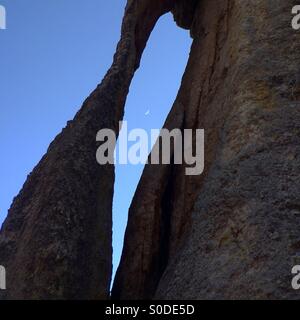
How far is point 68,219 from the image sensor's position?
887 cm

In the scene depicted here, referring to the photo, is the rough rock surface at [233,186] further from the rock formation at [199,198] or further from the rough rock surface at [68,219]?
the rough rock surface at [68,219]

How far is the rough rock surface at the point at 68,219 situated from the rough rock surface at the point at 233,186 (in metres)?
1.03

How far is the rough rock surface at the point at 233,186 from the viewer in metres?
6.78

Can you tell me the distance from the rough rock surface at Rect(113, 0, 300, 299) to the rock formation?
2 centimetres

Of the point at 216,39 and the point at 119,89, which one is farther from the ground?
the point at 216,39

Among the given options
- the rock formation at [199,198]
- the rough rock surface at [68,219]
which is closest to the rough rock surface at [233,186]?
the rock formation at [199,198]

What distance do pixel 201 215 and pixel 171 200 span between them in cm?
316

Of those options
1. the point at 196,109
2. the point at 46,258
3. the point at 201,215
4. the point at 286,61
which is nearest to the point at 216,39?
the point at 196,109

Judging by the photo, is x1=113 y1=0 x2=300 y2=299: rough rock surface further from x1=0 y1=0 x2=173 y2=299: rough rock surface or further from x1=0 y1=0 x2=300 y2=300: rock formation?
x1=0 y1=0 x2=173 y2=299: rough rock surface

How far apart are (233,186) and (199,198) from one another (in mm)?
760

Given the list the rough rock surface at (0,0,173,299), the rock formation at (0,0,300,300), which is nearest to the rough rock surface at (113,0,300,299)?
the rock formation at (0,0,300,300)
